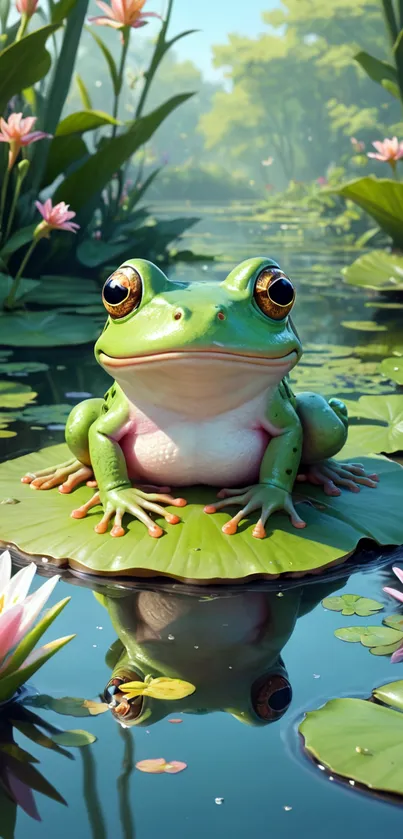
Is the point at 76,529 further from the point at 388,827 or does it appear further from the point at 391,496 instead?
the point at 388,827

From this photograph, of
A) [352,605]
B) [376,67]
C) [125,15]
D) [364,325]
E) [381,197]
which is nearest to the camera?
[352,605]

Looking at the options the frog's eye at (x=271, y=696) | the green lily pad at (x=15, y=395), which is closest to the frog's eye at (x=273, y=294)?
the frog's eye at (x=271, y=696)

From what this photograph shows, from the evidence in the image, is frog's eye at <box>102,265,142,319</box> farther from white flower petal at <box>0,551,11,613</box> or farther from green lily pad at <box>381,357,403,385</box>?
green lily pad at <box>381,357,403,385</box>

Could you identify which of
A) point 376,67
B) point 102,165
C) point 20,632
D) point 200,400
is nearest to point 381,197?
point 376,67

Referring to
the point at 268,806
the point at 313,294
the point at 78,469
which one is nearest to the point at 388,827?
the point at 268,806

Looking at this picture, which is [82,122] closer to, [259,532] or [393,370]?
[393,370]

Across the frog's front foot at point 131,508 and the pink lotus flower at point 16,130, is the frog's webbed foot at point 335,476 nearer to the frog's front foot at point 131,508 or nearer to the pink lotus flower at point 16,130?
the frog's front foot at point 131,508
